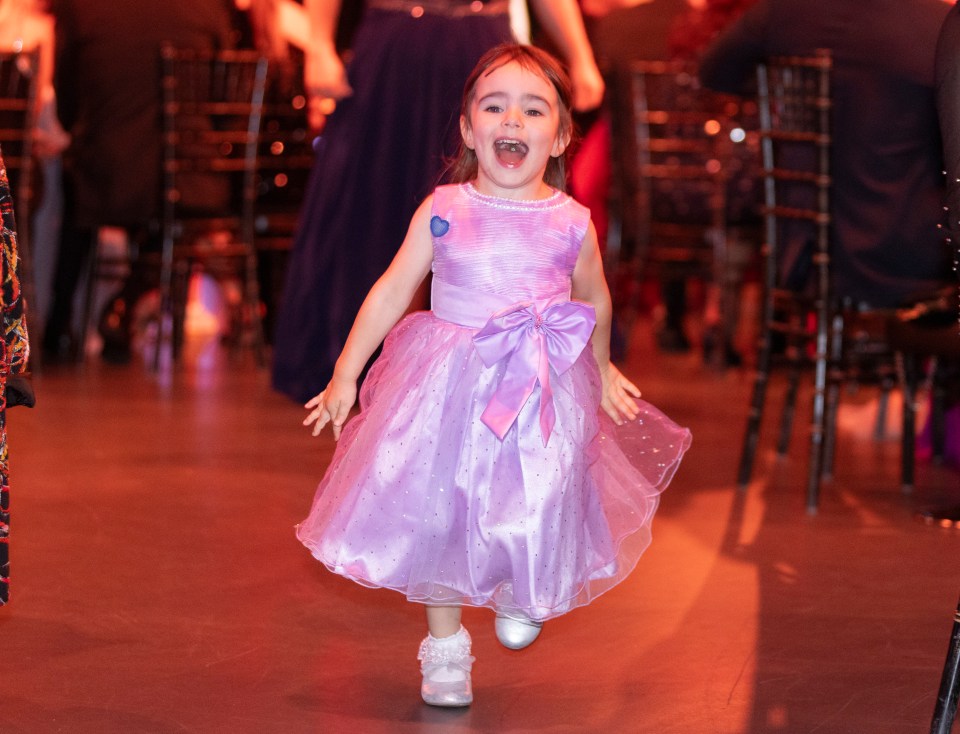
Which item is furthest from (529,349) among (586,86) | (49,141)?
(49,141)

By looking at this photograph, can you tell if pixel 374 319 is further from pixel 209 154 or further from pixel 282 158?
pixel 282 158

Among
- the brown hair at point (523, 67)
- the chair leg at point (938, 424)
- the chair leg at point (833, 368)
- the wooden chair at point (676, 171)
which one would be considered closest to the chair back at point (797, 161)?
the chair leg at point (833, 368)

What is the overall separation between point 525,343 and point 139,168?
394 centimetres

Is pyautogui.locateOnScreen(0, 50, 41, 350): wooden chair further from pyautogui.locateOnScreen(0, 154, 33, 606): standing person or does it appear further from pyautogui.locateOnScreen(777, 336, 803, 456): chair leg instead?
pyautogui.locateOnScreen(0, 154, 33, 606): standing person

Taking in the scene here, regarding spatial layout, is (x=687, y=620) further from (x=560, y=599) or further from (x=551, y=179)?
(x=551, y=179)

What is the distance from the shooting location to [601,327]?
7.18 feet

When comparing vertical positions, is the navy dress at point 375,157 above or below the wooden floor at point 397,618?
above

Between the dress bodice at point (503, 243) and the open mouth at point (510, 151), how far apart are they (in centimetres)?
6

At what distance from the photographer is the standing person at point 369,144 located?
3762 millimetres

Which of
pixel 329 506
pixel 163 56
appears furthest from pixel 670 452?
pixel 163 56

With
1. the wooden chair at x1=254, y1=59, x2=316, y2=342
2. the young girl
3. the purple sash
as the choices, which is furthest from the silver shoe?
the wooden chair at x1=254, y1=59, x2=316, y2=342

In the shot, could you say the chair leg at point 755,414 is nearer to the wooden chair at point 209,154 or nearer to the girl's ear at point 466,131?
the girl's ear at point 466,131

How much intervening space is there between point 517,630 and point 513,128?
27.6 inches

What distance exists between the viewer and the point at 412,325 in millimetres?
2160
